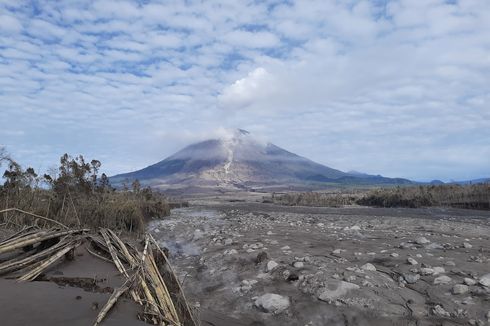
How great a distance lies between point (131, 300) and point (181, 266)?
6424 millimetres

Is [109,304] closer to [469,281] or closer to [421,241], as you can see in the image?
[469,281]

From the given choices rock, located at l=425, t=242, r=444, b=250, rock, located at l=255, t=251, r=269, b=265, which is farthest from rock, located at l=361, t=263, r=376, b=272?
rock, located at l=425, t=242, r=444, b=250

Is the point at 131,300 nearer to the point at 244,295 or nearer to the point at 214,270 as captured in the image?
the point at 244,295

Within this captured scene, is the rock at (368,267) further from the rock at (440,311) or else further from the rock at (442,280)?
the rock at (440,311)

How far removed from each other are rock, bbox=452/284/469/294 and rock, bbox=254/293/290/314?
259 cm

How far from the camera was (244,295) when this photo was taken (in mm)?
7637

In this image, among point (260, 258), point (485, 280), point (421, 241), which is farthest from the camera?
point (421, 241)

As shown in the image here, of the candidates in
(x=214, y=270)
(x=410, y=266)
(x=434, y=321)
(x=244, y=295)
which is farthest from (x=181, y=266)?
(x=434, y=321)

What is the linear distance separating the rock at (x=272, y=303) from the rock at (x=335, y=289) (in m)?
0.59

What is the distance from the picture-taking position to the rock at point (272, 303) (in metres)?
6.80

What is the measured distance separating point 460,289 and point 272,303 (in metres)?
2.91

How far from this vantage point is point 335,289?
23.6ft

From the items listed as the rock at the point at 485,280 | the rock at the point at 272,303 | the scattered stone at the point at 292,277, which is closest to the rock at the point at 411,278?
the rock at the point at 485,280

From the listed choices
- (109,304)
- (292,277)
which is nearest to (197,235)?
(292,277)
